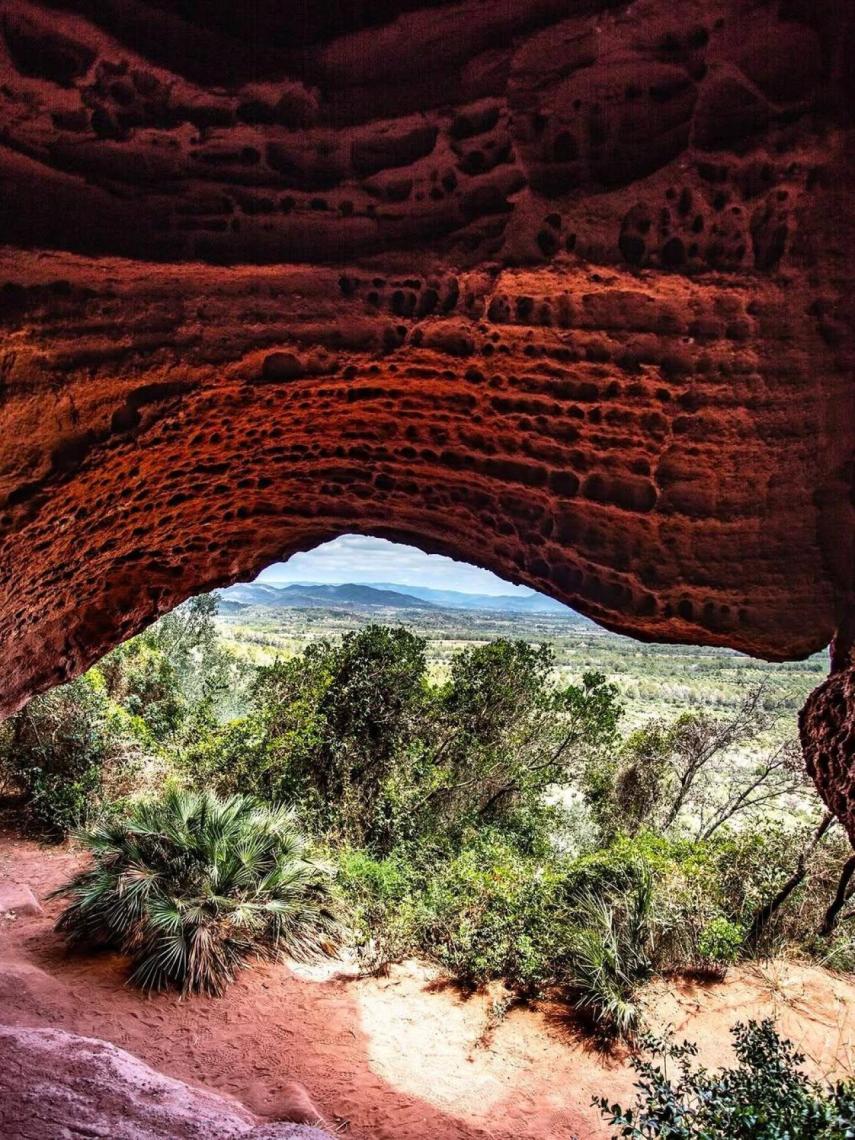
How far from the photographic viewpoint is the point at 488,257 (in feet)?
11.0

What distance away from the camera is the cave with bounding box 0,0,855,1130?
3102 millimetres

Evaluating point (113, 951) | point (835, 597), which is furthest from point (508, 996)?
point (835, 597)

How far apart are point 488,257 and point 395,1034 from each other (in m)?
6.65

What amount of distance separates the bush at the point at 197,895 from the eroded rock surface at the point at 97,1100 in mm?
2044

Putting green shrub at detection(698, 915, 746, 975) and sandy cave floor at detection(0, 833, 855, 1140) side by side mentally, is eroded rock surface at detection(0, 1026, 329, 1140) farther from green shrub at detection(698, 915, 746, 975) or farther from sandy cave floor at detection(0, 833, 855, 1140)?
green shrub at detection(698, 915, 746, 975)

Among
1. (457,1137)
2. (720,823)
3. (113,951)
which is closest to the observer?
(457,1137)

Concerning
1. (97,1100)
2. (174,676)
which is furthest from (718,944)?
(174,676)

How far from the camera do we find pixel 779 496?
358 cm

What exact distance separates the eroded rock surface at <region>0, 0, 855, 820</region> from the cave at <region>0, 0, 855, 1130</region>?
0.01 meters

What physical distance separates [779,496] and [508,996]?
20.0ft

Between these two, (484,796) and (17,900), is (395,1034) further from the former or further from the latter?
(484,796)

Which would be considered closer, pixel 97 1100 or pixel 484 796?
pixel 97 1100

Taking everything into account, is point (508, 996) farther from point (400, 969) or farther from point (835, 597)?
point (835, 597)

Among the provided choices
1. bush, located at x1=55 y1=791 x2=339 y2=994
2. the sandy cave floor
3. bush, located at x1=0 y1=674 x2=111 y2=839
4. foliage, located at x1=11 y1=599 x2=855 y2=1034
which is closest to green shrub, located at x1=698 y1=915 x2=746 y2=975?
foliage, located at x1=11 y1=599 x2=855 y2=1034
